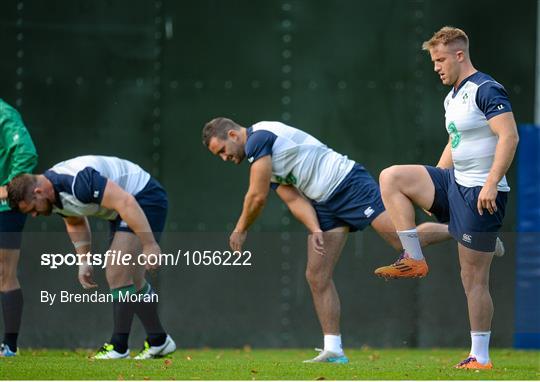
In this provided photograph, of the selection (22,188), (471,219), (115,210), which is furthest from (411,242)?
(22,188)

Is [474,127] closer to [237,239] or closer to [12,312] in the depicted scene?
[237,239]

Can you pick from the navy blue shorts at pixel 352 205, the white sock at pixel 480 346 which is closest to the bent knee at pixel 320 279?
the navy blue shorts at pixel 352 205

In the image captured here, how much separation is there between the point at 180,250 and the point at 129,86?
1672 millimetres

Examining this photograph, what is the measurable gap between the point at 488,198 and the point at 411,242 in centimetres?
75

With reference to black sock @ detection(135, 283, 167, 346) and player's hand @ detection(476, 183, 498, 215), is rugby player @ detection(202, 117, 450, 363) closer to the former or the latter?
black sock @ detection(135, 283, 167, 346)

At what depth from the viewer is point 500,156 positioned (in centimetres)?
682

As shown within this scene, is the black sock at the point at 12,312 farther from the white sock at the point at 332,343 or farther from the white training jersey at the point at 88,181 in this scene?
the white sock at the point at 332,343

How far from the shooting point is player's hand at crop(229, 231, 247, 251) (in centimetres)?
814

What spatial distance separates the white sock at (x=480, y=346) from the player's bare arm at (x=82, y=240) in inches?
115

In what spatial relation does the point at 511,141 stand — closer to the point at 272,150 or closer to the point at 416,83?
the point at 272,150

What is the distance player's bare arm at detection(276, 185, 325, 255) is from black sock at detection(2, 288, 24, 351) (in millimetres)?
2178

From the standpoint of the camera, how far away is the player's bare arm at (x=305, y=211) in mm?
8133

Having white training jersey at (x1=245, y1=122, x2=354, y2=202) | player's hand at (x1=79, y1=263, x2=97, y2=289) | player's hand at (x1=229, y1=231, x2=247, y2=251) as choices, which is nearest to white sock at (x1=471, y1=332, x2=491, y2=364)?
white training jersey at (x1=245, y1=122, x2=354, y2=202)

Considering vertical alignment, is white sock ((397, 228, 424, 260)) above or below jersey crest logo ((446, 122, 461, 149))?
below
